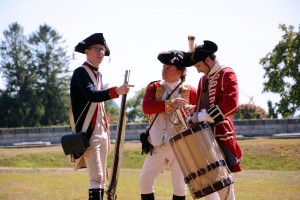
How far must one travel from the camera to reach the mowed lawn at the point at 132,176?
37.9 feet

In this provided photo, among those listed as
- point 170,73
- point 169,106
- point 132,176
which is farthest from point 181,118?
point 132,176

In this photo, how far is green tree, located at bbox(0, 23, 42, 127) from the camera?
73.1 m

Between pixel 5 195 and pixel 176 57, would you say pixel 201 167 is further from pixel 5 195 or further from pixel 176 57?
pixel 5 195

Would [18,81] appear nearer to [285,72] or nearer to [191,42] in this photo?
[285,72]

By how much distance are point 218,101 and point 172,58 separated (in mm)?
1064

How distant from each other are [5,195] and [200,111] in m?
6.03

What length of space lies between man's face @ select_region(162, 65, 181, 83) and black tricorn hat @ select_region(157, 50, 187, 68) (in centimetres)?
10

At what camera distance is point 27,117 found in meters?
72.8

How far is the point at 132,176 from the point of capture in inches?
697

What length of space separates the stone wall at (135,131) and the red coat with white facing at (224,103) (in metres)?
25.5

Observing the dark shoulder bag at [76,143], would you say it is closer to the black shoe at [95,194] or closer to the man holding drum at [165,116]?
the black shoe at [95,194]

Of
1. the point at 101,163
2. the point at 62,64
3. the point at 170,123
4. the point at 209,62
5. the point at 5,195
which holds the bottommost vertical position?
the point at 5,195

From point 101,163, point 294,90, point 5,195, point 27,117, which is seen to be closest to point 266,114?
point 294,90

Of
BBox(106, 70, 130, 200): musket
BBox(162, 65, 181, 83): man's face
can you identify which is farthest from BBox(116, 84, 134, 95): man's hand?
BBox(162, 65, 181, 83): man's face
